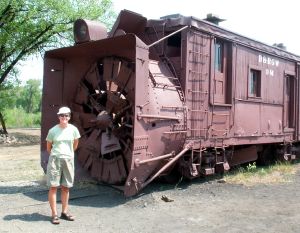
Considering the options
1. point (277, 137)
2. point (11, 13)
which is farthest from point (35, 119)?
point (277, 137)

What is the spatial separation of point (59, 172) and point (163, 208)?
1.99m

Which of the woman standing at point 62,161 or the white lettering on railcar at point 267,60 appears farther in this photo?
the white lettering on railcar at point 267,60

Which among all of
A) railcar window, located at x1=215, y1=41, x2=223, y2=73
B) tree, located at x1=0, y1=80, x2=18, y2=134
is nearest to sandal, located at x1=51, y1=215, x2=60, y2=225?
railcar window, located at x1=215, y1=41, x2=223, y2=73

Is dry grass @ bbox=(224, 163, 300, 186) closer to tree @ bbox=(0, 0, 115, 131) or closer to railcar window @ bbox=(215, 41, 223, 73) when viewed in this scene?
railcar window @ bbox=(215, 41, 223, 73)

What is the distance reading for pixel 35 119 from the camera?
51562mm

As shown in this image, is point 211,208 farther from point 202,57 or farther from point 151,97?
point 202,57

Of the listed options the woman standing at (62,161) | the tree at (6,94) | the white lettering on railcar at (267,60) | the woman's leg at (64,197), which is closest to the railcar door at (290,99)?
the white lettering on railcar at (267,60)

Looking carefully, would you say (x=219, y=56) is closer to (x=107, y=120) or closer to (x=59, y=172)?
(x=107, y=120)

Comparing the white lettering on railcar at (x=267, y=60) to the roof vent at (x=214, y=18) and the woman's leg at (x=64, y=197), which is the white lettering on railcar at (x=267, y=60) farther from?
the woman's leg at (x=64, y=197)

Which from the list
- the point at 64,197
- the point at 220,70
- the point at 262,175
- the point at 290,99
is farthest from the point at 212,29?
the point at 290,99

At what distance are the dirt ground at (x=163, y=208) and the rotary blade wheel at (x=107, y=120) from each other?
0.50m

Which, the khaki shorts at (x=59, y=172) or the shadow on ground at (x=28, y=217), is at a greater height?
the khaki shorts at (x=59, y=172)

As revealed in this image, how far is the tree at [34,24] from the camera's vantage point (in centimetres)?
2189

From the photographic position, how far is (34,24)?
22297 mm
